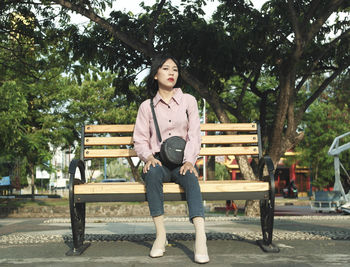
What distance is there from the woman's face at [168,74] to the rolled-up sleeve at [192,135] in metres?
0.23

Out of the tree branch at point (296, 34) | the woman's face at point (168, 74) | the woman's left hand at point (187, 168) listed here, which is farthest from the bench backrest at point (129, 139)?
the tree branch at point (296, 34)

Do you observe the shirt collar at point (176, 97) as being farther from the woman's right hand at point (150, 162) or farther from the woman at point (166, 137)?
the woman's right hand at point (150, 162)

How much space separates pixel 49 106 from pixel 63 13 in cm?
1747

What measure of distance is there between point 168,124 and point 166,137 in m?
0.12

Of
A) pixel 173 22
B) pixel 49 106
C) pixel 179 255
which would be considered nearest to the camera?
pixel 179 255

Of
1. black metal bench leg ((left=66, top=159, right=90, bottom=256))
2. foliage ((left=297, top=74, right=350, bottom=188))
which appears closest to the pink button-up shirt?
black metal bench leg ((left=66, top=159, right=90, bottom=256))

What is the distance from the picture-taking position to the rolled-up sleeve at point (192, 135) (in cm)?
443

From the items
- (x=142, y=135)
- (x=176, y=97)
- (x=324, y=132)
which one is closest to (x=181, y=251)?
(x=142, y=135)

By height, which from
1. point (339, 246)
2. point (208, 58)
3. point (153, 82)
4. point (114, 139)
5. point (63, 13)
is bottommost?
→ point (339, 246)

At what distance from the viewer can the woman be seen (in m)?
4.17

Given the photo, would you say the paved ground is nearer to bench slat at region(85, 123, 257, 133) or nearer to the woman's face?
bench slat at region(85, 123, 257, 133)

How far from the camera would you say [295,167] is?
48.2 meters

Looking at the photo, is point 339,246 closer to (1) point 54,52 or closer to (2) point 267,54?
(2) point 267,54

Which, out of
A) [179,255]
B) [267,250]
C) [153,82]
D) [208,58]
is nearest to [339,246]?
[267,250]
